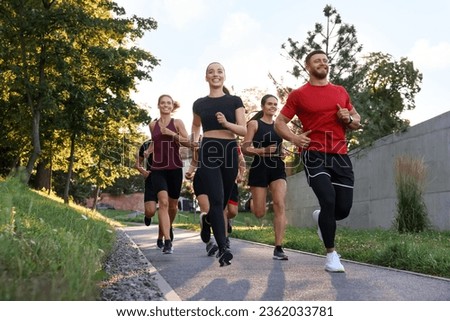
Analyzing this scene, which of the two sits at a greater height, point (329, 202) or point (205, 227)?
point (329, 202)

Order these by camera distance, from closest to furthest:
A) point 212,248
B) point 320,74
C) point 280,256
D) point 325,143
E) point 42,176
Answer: point 325,143, point 320,74, point 212,248, point 280,256, point 42,176

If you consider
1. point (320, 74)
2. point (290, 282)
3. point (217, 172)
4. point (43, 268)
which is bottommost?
point (290, 282)

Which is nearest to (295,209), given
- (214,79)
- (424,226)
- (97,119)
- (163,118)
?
(97,119)

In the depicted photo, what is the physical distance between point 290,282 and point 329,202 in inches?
39.0

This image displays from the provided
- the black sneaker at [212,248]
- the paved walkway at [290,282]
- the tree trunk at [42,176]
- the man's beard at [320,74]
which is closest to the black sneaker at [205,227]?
the black sneaker at [212,248]

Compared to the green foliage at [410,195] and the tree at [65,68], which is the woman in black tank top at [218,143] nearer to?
the green foliage at [410,195]

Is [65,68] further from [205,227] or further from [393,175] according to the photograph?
[205,227]

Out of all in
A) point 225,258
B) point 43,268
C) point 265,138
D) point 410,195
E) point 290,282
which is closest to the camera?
point 43,268

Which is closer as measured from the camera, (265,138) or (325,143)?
(325,143)

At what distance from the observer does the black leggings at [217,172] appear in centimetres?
628

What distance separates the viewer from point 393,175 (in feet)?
50.4

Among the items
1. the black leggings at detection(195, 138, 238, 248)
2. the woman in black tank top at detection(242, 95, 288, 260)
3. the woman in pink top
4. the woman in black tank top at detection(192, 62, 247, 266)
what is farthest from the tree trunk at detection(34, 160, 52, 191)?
the black leggings at detection(195, 138, 238, 248)

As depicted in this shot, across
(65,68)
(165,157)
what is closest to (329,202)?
(165,157)

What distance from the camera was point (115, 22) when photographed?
78.0 feet
